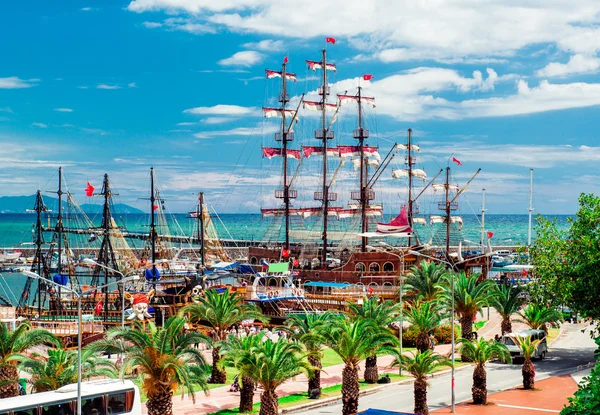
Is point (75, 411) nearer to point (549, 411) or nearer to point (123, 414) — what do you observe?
point (123, 414)

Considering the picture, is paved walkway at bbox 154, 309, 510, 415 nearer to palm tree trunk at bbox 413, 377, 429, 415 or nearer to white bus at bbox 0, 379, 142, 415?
palm tree trunk at bbox 413, 377, 429, 415

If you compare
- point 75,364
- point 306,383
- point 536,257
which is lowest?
point 306,383

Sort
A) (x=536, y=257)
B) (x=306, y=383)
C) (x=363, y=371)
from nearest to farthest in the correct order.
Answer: (x=306, y=383) → (x=363, y=371) → (x=536, y=257)

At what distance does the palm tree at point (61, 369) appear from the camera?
29953 millimetres

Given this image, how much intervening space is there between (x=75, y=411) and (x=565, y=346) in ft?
123

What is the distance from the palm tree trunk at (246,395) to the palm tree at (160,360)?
3.82 metres

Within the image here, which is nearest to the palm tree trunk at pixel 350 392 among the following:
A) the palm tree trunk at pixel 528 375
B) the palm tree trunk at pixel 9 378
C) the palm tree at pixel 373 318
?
the palm tree at pixel 373 318

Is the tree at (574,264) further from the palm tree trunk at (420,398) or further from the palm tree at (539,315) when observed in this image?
the palm tree trunk at (420,398)

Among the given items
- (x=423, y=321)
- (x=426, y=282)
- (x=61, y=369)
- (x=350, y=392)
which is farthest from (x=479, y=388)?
(x=61, y=369)

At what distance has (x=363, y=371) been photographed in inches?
1690

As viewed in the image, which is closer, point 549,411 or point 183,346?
point 183,346

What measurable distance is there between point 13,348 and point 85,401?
8.27 metres

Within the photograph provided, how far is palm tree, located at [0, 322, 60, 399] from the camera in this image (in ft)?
105

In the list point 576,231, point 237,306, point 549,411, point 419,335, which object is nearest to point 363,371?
point 419,335
